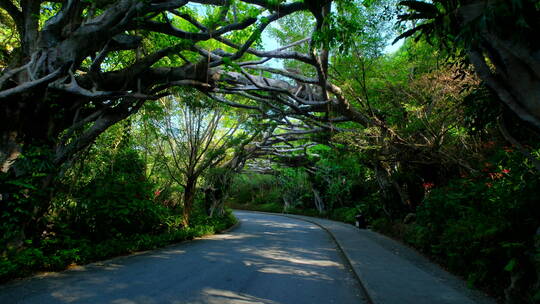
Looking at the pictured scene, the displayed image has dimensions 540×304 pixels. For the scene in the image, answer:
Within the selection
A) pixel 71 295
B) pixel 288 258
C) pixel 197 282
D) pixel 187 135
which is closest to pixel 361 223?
Result: pixel 288 258

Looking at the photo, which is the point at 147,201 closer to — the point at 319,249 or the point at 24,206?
the point at 24,206

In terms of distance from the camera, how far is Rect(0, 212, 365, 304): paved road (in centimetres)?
512

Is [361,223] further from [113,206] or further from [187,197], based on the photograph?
[113,206]

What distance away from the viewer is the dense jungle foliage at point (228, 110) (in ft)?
14.3

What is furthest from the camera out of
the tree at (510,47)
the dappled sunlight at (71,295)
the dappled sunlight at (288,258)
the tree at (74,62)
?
the dappled sunlight at (288,258)

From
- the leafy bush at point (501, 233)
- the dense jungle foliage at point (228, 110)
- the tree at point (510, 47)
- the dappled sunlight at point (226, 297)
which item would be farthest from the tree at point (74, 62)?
the leafy bush at point (501, 233)

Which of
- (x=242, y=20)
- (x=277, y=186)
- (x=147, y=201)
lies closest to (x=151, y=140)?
(x=147, y=201)

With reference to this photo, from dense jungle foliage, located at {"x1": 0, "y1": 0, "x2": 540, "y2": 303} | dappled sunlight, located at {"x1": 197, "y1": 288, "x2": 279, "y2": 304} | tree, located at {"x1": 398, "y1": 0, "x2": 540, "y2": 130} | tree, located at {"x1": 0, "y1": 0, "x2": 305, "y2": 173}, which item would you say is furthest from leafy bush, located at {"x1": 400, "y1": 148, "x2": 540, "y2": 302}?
tree, located at {"x1": 0, "y1": 0, "x2": 305, "y2": 173}

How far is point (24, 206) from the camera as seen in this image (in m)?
6.69

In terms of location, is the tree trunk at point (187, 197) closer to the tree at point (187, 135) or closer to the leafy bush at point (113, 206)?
the tree at point (187, 135)

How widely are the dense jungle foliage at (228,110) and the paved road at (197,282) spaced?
36.3 inches

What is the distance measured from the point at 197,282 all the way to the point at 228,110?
9916 mm

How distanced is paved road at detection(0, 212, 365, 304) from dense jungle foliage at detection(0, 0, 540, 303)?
92 centimetres

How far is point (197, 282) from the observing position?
20.0 feet
